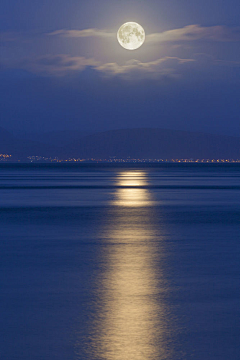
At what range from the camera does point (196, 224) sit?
65.0 ft

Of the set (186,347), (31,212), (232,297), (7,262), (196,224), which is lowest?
(186,347)

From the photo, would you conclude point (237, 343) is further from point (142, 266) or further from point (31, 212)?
point (31, 212)

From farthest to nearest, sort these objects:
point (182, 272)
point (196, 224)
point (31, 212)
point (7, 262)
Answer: point (31, 212), point (196, 224), point (7, 262), point (182, 272)

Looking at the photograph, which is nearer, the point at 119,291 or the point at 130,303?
the point at 130,303

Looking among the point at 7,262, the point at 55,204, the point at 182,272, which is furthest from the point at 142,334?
the point at 55,204

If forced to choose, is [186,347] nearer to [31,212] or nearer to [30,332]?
[30,332]

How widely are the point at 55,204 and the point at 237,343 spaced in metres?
22.4

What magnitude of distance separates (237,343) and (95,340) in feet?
5.13

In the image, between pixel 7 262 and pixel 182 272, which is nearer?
pixel 182 272

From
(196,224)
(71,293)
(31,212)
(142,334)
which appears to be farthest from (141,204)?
(142,334)

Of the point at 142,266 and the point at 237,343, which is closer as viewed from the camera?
the point at 237,343

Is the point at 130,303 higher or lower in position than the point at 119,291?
lower

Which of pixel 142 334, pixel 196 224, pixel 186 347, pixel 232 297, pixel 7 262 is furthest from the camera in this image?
pixel 196 224

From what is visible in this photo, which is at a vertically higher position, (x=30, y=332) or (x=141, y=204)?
(x=141, y=204)
